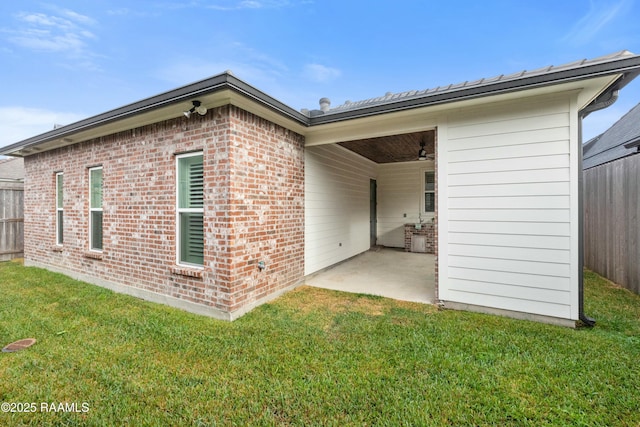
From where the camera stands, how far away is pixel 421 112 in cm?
407

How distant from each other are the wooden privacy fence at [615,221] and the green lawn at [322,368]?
1.21 metres

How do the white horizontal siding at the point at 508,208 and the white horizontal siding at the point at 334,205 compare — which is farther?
the white horizontal siding at the point at 334,205

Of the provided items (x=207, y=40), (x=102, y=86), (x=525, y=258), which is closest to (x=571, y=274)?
(x=525, y=258)

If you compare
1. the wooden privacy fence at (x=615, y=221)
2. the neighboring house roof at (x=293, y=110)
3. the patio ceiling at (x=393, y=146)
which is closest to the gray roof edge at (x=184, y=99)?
the neighboring house roof at (x=293, y=110)

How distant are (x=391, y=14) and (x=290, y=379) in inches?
319

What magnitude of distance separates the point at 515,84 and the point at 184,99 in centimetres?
413

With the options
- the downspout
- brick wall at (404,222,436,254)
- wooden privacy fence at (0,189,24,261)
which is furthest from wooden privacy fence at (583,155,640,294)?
wooden privacy fence at (0,189,24,261)

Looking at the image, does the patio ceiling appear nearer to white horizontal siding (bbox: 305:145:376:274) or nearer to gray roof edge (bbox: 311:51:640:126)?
white horizontal siding (bbox: 305:145:376:274)

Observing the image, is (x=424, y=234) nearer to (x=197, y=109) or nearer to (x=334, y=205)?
(x=334, y=205)

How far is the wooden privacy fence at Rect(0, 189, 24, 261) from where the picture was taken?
7824 mm

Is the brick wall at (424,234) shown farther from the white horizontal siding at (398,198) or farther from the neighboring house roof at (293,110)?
the neighboring house roof at (293,110)

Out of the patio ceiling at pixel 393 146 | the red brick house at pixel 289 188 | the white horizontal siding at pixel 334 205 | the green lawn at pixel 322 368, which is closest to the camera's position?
the green lawn at pixel 322 368

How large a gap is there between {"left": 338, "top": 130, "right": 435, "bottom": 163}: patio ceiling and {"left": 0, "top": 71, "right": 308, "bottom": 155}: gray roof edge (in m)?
2.29

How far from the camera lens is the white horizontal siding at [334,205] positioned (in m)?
5.73
